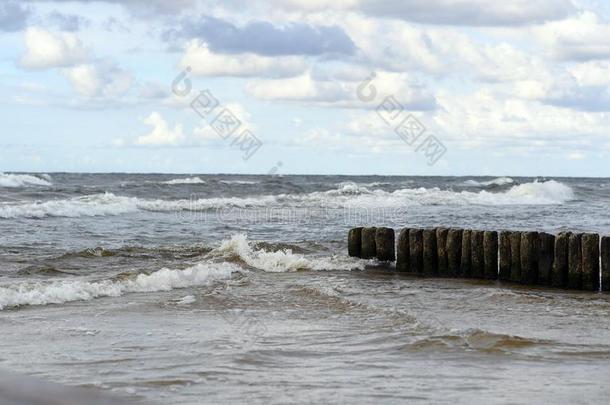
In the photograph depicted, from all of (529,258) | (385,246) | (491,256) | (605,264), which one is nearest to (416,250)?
(385,246)

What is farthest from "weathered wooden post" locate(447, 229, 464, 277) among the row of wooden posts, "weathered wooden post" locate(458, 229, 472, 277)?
"weathered wooden post" locate(458, 229, 472, 277)

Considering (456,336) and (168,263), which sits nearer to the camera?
(456,336)

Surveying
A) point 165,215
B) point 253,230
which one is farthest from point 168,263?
point 165,215

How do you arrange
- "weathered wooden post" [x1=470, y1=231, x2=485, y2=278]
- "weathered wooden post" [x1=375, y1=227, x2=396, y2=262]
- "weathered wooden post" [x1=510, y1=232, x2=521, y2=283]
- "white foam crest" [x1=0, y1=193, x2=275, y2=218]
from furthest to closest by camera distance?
"white foam crest" [x1=0, y1=193, x2=275, y2=218], "weathered wooden post" [x1=375, y1=227, x2=396, y2=262], "weathered wooden post" [x1=470, y1=231, x2=485, y2=278], "weathered wooden post" [x1=510, y1=232, x2=521, y2=283]

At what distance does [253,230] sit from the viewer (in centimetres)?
2638

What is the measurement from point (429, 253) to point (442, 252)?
0.30 m

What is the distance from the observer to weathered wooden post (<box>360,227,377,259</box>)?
18.1 m

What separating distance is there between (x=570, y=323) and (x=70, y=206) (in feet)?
78.9

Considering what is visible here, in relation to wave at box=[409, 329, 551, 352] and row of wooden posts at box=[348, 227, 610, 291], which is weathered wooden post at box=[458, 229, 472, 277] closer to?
row of wooden posts at box=[348, 227, 610, 291]

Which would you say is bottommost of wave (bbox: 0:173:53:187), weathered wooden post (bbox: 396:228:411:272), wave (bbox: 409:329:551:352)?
wave (bbox: 409:329:551:352)

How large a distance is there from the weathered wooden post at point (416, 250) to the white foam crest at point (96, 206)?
1665cm

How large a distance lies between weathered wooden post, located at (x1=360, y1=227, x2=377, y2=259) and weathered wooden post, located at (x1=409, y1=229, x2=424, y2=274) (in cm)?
116

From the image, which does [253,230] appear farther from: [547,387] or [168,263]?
[547,387]

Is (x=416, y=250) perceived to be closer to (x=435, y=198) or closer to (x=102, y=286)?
(x=102, y=286)
